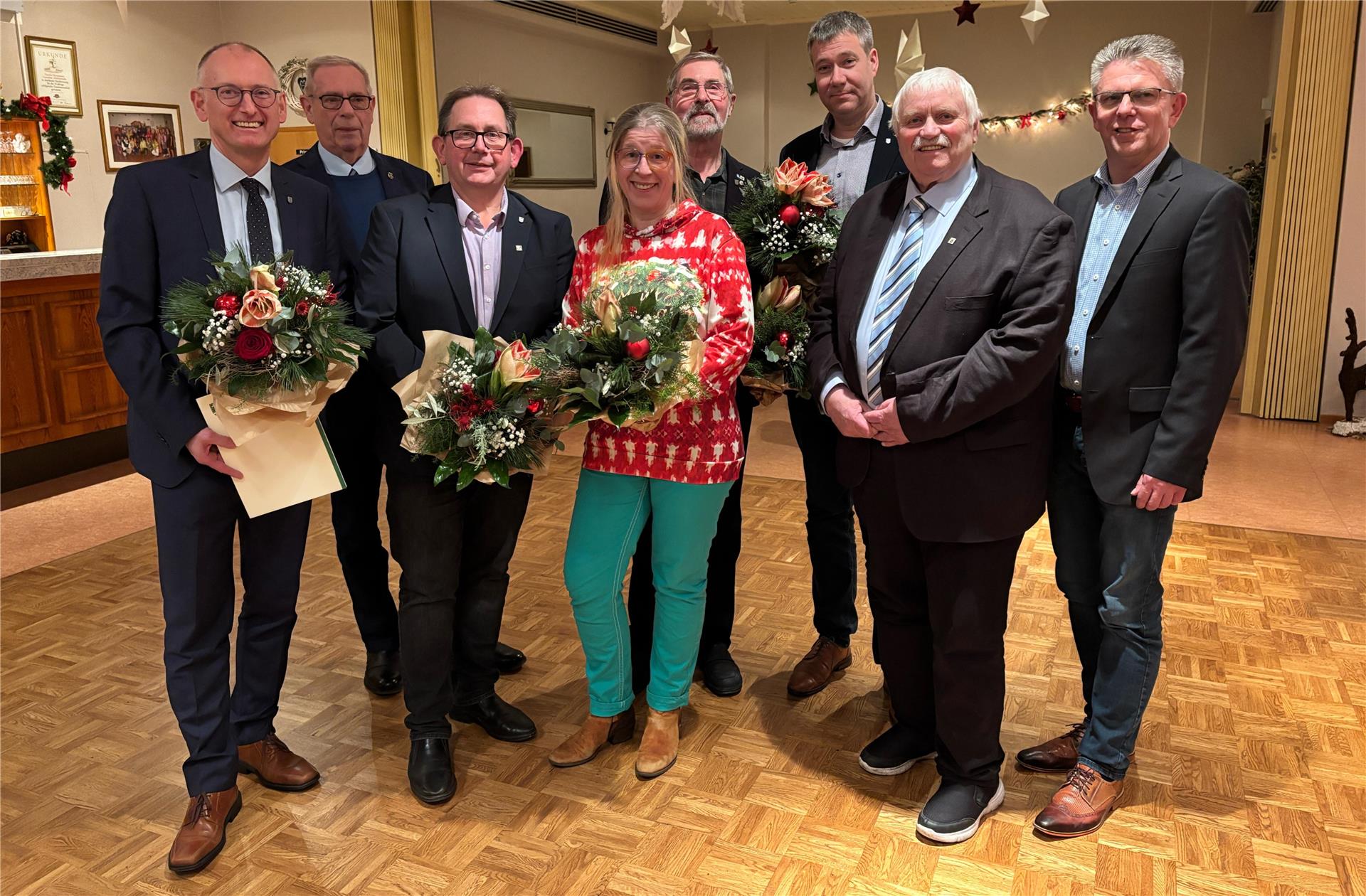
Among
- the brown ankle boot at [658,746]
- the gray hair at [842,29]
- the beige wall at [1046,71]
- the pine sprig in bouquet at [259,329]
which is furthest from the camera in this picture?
the beige wall at [1046,71]

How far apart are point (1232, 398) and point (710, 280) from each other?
6849 mm

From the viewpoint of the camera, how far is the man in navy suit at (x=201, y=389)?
2.29 m

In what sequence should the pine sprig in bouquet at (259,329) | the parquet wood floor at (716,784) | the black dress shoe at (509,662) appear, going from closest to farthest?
the pine sprig in bouquet at (259,329)
the parquet wood floor at (716,784)
the black dress shoe at (509,662)

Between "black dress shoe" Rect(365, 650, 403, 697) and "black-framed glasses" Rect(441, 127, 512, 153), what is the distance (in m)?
1.68

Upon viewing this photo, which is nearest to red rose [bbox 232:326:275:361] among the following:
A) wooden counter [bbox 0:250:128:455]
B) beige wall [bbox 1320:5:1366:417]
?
wooden counter [bbox 0:250:128:455]

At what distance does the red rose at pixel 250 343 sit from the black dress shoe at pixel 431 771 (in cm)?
116

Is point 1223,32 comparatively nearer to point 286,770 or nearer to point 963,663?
point 963,663

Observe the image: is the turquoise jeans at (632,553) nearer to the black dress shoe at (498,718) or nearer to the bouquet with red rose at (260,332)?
the black dress shoe at (498,718)

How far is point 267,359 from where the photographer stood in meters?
2.24

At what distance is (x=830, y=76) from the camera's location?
2.98 meters

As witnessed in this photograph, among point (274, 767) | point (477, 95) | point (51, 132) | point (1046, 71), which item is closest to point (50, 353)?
point (51, 132)

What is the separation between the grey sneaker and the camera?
2.47m

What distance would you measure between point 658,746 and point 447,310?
1.32 m

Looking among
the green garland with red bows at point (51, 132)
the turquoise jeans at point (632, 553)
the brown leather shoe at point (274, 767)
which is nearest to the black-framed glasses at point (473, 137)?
the turquoise jeans at point (632, 553)
